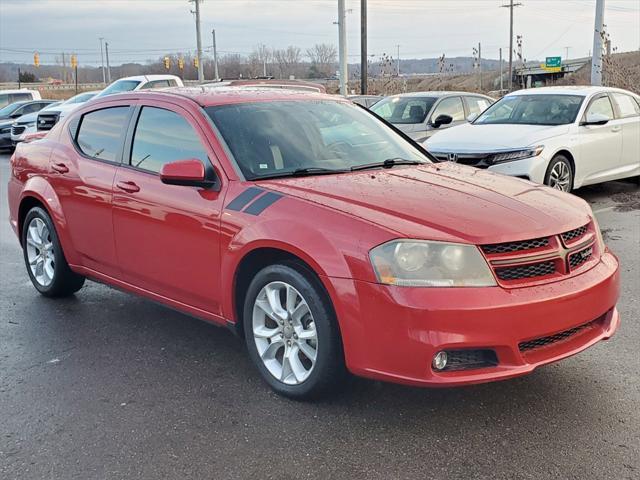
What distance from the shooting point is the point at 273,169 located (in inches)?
165

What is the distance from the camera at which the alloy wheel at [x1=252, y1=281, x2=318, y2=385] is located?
368cm

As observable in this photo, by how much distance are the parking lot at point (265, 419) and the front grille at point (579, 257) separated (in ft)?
2.29

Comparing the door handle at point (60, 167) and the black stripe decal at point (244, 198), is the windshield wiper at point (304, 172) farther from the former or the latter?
the door handle at point (60, 167)

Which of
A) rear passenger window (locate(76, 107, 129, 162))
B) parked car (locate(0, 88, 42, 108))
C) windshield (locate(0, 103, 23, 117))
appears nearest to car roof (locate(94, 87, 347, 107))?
rear passenger window (locate(76, 107, 129, 162))

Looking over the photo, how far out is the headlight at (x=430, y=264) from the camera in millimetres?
3252

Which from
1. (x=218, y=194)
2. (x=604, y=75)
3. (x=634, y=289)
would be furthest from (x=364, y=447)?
(x=604, y=75)

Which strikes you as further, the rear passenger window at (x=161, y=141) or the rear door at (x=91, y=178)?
the rear door at (x=91, y=178)

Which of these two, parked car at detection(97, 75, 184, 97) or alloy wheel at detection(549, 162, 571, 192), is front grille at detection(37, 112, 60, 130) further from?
alloy wheel at detection(549, 162, 571, 192)

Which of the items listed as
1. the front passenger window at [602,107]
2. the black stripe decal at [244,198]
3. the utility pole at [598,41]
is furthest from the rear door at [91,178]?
the utility pole at [598,41]

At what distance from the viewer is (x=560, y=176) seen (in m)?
9.23

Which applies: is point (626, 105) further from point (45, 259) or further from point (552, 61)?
point (552, 61)

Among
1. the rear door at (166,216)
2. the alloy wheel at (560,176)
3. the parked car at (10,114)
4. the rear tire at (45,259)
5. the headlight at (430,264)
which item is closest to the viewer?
the headlight at (430,264)

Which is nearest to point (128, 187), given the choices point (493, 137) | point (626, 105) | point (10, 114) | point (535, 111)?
point (493, 137)

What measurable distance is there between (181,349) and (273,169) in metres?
1.34
